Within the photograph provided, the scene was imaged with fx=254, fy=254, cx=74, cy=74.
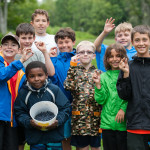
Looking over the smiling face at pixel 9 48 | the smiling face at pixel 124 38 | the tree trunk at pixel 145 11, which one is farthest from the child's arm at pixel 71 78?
the tree trunk at pixel 145 11

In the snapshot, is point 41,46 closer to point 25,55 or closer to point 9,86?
point 25,55

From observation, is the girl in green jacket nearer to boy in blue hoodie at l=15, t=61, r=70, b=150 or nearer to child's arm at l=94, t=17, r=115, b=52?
boy in blue hoodie at l=15, t=61, r=70, b=150

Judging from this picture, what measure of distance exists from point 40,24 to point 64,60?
1067mm

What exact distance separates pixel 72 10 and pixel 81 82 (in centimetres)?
7638

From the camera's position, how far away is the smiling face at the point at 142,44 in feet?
11.2

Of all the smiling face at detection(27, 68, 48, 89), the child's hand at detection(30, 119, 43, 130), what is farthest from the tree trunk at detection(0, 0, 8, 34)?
the child's hand at detection(30, 119, 43, 130)

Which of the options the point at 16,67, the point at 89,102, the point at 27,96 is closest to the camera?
the point at 16,67

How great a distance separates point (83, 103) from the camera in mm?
3805

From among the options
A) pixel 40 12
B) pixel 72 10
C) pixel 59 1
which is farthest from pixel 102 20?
pixel 40 12

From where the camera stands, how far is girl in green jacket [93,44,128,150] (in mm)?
3463

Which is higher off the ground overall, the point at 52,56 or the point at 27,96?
the point at 52,56

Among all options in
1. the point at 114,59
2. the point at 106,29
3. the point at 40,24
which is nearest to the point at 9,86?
the point at 114,59

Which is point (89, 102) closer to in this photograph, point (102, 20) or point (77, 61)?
point (77, 61)

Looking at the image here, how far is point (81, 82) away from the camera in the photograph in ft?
12.7
